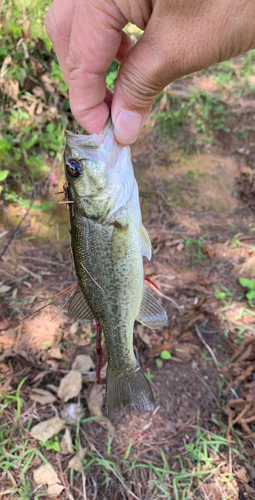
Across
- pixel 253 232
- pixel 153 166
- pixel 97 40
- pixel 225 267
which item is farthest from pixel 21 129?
pixel 253 232

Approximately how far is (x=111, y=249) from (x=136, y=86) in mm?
910

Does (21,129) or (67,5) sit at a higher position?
(67,5)

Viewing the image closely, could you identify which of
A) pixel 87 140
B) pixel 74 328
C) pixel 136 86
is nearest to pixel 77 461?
pixel 74 328

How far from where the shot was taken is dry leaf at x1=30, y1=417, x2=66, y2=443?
2463 mm

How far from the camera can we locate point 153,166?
16.6ft

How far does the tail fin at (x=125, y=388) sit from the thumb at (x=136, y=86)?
5.16ft

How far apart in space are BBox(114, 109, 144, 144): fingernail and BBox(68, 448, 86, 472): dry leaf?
271cm

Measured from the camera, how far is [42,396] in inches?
107

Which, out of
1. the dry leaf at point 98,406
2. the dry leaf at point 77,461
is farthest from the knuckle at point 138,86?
the dry leaf at point 77,461

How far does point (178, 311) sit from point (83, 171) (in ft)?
7.84

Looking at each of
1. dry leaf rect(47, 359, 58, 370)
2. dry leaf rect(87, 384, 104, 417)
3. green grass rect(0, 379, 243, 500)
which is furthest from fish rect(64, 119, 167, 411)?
dry leaf rect(47, 359, 58, 370)

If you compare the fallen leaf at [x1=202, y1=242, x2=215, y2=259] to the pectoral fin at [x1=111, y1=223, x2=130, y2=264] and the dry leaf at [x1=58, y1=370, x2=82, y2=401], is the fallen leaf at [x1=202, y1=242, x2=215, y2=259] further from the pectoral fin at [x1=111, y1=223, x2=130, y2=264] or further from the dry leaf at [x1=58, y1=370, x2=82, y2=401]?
the pectoral fin at [x1=111, y1=223, x2=130, y2=264]

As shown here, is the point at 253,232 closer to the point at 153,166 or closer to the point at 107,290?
the point at 153,166

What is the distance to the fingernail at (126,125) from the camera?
1482mm
